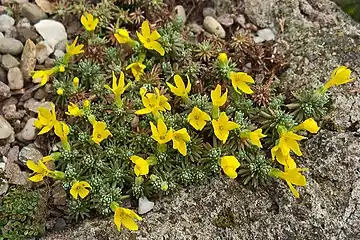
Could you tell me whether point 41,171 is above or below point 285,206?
below

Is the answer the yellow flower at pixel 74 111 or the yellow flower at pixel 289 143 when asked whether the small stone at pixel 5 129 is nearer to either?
the yellow flower at pixel 74 111

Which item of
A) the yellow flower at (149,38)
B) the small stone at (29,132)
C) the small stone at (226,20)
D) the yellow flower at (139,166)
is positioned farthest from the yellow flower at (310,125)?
the small stone at (29,132)

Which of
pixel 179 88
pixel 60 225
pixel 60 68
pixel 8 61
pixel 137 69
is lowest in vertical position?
pixel 60 225

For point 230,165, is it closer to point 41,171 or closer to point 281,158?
point 281,158

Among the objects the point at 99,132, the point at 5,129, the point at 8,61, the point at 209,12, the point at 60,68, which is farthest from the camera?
the point at 209,12

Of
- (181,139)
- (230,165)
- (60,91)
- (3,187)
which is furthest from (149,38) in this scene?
(3,187)
